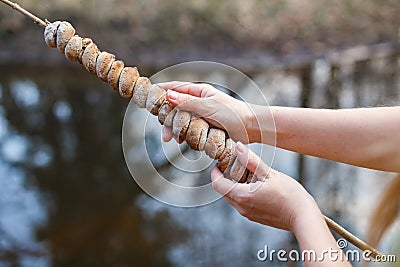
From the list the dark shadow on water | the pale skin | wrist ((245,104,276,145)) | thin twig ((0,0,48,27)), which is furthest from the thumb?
the dark shadow on water

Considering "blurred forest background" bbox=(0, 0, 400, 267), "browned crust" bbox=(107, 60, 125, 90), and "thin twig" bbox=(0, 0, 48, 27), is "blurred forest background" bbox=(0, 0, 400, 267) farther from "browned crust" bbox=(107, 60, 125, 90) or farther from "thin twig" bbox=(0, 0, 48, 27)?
"thin twig" bbox=(0, 0, 48, 27)

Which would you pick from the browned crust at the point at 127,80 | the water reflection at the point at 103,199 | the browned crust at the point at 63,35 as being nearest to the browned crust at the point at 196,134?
the browned crust at the point at 127,80

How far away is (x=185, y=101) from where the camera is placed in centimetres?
100

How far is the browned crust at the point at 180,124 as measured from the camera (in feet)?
3.19

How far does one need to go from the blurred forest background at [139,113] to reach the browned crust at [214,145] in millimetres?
256

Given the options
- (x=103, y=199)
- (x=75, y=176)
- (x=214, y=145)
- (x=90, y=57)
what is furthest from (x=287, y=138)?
(x=75, y=176)

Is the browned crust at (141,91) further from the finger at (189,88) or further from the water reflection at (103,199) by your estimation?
the water reflection at (103,199)

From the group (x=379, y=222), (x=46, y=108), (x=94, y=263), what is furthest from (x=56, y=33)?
(x=46, y=108)

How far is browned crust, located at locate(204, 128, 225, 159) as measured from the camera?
0.97 meters

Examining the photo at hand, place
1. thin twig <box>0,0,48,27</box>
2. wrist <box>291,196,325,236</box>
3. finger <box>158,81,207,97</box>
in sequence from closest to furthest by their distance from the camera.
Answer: wrist <box>291,196,325,236</box> → thin twig <box>0,0,48,27</box> → finger <box>158,81,207,97</box>

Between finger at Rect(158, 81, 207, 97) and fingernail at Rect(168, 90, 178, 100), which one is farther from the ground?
finger at Rect(158, 81, 207, 97)

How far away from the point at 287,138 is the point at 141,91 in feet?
0.90

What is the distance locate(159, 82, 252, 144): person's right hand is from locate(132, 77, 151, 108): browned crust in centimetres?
4

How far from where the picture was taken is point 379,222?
41cm
